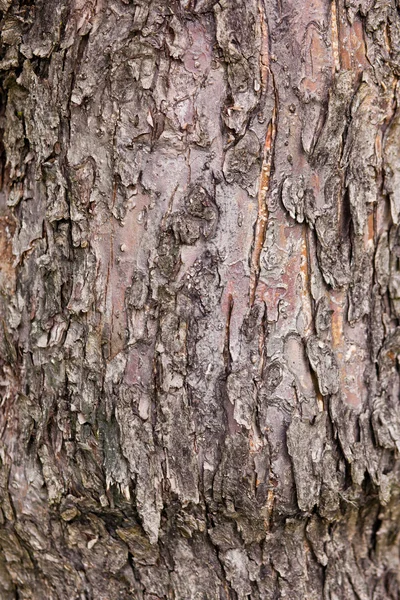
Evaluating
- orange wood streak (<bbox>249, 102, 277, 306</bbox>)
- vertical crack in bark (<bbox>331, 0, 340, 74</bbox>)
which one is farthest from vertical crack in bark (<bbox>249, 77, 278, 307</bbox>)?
vertical crack in bark (<bbox>331, 0, 340, 74</bbox>)

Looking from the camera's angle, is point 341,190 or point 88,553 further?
point 88,553

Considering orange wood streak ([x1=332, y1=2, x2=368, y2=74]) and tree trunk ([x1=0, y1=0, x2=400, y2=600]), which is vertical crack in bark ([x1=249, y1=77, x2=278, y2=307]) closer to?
tree trunk ([x1=0, y1=0, x2=400, y2=600])

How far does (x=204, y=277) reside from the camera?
1.28m

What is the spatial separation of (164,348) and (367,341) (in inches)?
17.6

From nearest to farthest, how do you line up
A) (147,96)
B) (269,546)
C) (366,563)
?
(147,96) → (269,546) → (366,563)

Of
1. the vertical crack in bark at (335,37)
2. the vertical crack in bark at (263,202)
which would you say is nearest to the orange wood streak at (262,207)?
the vertical crack in bark at (263,202)

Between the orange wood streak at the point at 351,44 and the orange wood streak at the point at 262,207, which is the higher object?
the orange wood streak at the point at 351,44

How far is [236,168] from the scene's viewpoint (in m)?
1.25

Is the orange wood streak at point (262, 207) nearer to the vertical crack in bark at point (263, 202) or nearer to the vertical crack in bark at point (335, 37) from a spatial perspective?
the vertical crack in bark at point (263, 202)

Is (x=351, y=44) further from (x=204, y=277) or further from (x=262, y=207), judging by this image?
(x=204, y=277)

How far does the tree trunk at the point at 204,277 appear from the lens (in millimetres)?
1250

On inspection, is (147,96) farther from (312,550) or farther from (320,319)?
(312,550)

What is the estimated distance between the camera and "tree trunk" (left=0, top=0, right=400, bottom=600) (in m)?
1.25

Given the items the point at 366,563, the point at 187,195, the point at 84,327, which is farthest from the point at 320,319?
the point at 366,563
